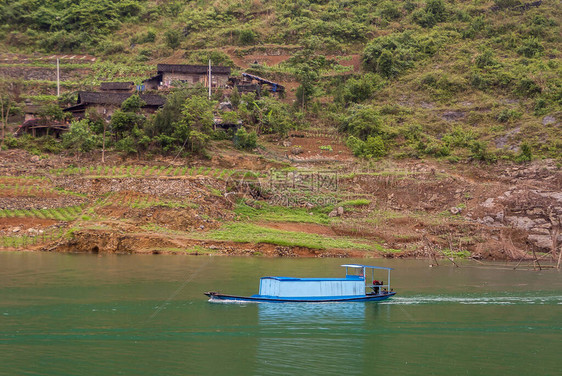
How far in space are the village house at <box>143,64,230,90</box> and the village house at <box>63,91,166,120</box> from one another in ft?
28.2

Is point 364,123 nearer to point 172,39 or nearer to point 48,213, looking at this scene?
point 48,213

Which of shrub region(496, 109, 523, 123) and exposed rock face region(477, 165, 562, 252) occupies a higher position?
shrub region(496, 109, 523, 123)

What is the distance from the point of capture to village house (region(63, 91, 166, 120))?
5859 centimetres

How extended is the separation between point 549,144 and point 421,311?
Answer: 3691cm

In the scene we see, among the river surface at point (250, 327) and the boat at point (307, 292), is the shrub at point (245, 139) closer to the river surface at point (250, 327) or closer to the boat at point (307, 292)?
the river surface at point (250, 327)

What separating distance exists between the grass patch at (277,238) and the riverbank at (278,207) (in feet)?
0.27

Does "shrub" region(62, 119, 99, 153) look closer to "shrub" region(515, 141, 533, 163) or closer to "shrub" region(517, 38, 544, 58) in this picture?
"shrub" region(515, 141, 533, 163)

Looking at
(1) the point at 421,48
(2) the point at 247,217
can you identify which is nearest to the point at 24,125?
(2) the point at 247,217

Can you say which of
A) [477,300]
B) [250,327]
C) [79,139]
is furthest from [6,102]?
[477,300]

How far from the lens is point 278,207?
1885 inches

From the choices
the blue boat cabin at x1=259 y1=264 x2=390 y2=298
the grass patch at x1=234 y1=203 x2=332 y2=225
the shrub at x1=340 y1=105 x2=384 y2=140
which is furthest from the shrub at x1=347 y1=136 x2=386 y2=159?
the blue boat cabin at x1=259 y1=264 x2=390 y2=298

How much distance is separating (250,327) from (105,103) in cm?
4424

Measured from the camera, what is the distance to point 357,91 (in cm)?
6762

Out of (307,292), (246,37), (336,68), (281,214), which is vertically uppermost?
(246,37)
